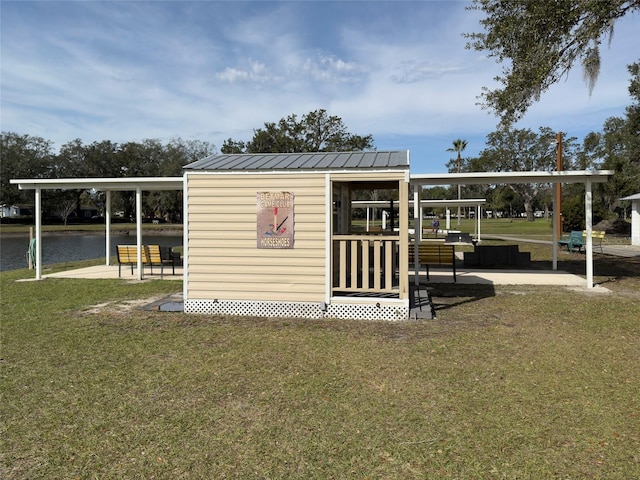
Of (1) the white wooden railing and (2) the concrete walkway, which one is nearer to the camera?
(1) the white wooden railing

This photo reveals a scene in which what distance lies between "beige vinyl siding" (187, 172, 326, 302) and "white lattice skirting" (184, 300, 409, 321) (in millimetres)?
85

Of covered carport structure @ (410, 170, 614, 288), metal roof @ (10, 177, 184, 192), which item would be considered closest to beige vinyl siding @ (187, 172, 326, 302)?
covered carport structure @ (410, 170, 614, 288)

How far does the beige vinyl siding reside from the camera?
20.5 ft

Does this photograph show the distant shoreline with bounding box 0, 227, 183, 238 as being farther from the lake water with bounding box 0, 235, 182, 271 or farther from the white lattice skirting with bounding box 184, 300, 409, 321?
the white lattice skirting with bounding box 184, 300, 409, 321

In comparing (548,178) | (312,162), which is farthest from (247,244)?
(548,178)

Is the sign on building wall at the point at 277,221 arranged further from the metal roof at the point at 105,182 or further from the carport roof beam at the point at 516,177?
the metal roof at the point at 105,182

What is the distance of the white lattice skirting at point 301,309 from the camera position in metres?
6.13

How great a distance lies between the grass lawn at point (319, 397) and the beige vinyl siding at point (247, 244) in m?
0.51

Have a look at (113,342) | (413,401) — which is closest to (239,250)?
(113,342)

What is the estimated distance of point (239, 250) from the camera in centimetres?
641

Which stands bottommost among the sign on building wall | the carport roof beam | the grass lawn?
the grass lawn

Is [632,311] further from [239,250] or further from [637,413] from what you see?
[239,250]

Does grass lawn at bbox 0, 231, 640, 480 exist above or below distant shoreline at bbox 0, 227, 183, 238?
below

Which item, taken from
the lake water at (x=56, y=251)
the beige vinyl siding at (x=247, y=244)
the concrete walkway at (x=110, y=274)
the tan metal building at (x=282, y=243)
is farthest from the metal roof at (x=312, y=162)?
the lake water at (x=56, y=251)
